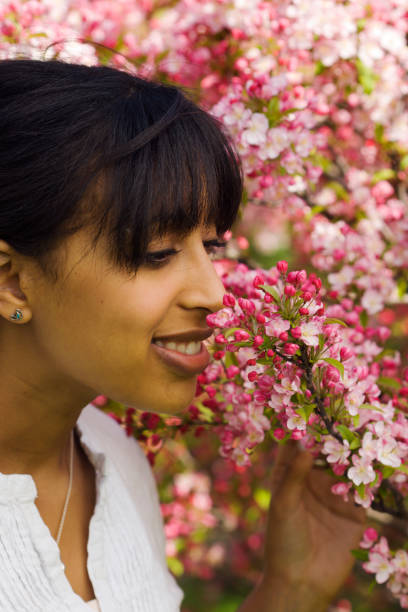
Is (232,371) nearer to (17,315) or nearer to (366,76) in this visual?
(17,315)

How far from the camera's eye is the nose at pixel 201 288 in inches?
48.1

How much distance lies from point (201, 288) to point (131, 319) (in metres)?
0.14

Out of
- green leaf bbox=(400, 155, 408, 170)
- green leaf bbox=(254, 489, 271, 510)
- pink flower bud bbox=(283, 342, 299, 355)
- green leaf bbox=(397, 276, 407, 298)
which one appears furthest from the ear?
green leaf bbox=(254, 489, 271, 510)

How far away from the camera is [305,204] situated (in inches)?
79.0

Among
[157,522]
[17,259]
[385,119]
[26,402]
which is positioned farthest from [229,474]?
[17,259]

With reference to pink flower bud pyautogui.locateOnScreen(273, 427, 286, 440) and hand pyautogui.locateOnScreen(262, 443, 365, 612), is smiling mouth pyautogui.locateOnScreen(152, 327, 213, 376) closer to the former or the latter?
pink flower bud pyautogui.locateOnScreen(273, 427, 286, 440)

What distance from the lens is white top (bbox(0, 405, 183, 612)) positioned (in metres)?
1.27

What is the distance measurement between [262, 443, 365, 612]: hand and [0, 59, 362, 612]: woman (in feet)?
1.21

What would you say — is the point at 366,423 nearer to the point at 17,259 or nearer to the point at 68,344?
the point at 68,344

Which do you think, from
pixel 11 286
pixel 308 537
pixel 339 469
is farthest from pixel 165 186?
pixel 308 537

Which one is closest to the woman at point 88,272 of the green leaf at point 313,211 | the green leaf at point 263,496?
the green leaf at point 313,211

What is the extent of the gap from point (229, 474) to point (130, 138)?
7.43 ft

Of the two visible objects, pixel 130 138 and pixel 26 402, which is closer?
pixel 130 138

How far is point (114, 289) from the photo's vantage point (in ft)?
3.91
